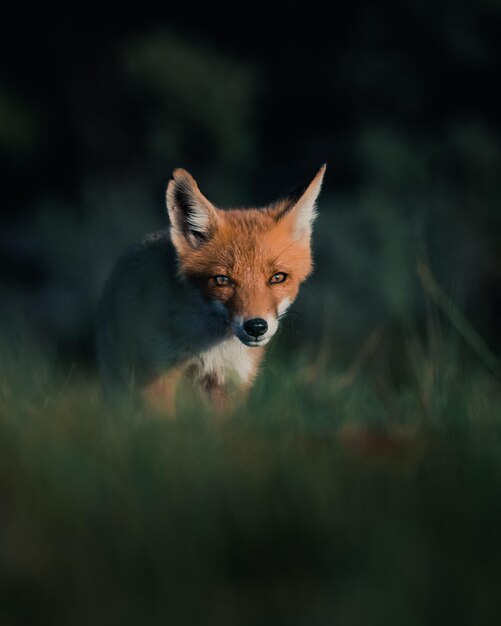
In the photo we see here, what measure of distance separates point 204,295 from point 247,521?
2481 millimetres

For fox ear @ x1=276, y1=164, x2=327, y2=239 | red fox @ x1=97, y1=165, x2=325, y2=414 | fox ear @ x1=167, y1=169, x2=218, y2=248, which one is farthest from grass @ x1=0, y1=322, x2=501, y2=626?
fox ear @ x1=276, y1=164, x2=327, y2=239

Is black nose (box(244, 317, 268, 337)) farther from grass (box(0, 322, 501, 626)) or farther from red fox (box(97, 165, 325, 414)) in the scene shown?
grass (box(0, 322, 501, 626))

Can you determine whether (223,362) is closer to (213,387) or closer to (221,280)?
(213,387)

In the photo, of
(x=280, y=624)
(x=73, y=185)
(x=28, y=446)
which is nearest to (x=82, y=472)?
(x=28, y=446)

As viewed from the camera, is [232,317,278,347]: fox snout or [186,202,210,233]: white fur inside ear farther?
[186,202,210,233]: white fur inside ear

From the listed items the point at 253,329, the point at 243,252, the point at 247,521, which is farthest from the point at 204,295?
the point at 247,521

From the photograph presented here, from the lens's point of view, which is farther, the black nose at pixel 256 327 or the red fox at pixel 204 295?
the red fox at pixel 204 295

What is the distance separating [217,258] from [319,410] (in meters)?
1.54

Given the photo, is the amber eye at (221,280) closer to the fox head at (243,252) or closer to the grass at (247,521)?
the fox head at (243,252)

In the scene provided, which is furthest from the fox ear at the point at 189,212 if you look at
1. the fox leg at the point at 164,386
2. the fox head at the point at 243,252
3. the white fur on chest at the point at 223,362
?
the fox leg at the point at 164,386

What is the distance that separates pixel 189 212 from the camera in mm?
4688

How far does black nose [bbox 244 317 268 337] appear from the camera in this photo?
412 centimetres

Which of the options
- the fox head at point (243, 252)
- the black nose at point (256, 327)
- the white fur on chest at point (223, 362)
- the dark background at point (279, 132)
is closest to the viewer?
the black nose at point (256, 327)

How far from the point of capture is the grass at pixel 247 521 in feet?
5.88
